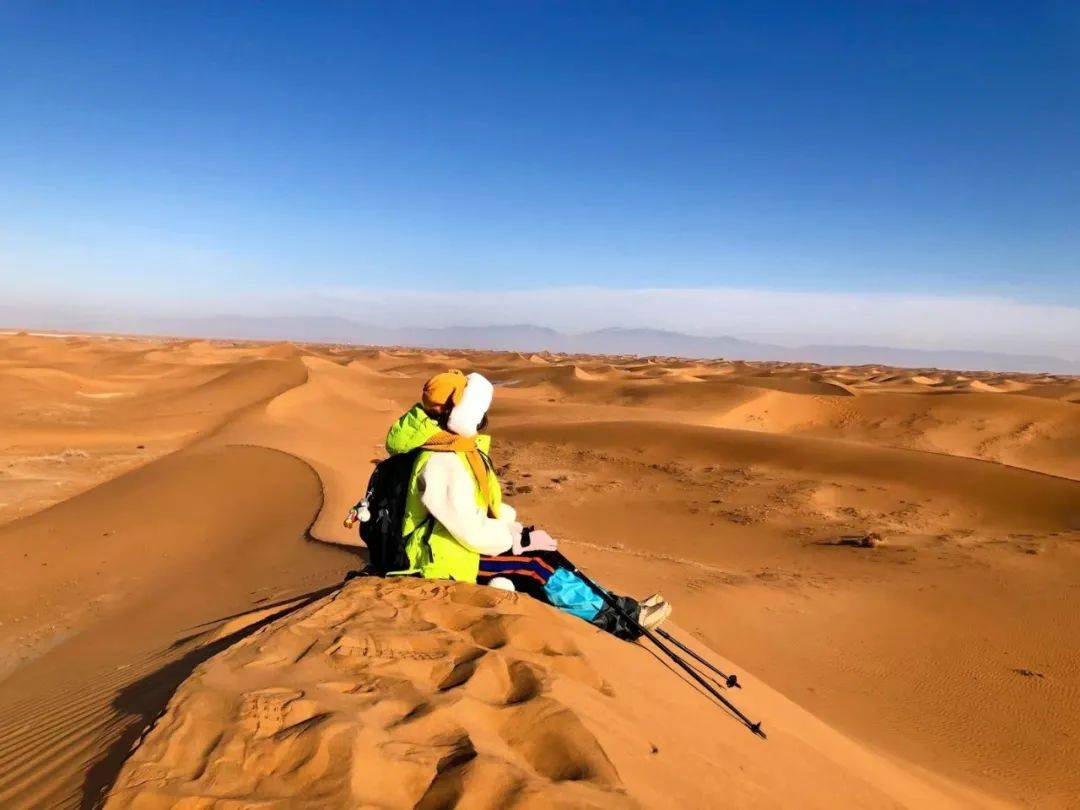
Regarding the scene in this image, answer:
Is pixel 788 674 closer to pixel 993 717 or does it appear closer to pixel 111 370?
pixel 993 717

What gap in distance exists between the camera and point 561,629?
130 inches

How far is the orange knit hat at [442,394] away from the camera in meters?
3.53

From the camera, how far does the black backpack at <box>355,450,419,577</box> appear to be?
3593 millimetres

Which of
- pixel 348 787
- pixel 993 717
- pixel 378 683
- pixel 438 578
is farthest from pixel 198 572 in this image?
pixel 993 717

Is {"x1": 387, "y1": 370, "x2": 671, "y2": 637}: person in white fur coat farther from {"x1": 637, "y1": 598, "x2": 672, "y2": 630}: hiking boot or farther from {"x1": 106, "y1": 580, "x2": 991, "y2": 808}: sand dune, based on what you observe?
{"x1": 637, "y1": 598, "x2": 672, "y2": 630}: hiking boot

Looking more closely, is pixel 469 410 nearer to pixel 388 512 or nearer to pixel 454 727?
pixel 388 512

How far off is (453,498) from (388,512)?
0.54 meters

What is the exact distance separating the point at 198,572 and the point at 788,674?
229 inches

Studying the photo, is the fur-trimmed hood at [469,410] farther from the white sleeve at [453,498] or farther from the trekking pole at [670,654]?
the trekking pole at [670,654]

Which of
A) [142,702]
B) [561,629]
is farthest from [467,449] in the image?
[142,702]

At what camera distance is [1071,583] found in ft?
25.0

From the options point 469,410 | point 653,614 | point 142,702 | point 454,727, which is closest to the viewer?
point 454,727

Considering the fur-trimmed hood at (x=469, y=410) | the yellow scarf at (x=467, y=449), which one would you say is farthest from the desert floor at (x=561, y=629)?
the fur-trimmed hood at (x=469, y=410)

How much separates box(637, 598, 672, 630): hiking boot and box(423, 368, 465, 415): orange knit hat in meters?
Answer: 1.73
